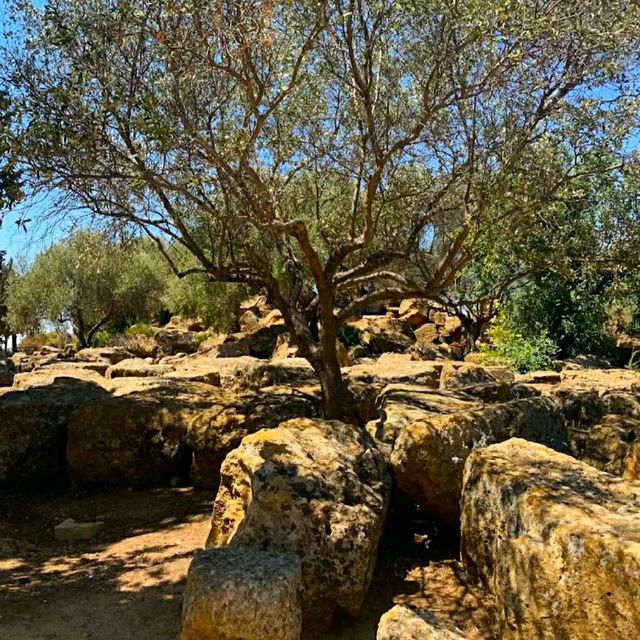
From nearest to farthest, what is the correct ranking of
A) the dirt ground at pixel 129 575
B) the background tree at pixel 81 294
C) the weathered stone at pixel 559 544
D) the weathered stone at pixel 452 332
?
the weathered stone at pixel 559 544, the dirt ground at pixel 129 575, the weathered stone at pixel 452 332, the background tree at pixel 81 294

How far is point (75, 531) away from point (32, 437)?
2092mm

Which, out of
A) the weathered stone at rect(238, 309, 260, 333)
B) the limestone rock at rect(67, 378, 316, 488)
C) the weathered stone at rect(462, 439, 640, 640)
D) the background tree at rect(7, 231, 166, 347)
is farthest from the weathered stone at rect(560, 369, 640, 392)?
the background tree at rect(7, 231, 166, 347)

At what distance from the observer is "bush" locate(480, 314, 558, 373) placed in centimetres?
2130

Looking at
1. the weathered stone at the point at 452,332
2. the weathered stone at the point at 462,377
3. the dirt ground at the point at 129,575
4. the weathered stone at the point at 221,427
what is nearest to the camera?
the dirt ground at the point at 129,575

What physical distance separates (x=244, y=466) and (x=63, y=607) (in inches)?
77.6

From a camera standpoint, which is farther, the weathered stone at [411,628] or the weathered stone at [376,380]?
the weathered stone at [376,380]

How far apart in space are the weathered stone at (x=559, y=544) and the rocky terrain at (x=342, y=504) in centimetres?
1

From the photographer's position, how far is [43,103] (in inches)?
317

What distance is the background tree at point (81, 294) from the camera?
39.7 m

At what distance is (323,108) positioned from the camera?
1009 cm

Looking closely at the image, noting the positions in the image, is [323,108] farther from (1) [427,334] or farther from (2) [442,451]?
(1) [427,334]

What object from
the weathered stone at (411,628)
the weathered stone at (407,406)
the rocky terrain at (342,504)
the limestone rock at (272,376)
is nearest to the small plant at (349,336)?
the limestone rock at (272,376)

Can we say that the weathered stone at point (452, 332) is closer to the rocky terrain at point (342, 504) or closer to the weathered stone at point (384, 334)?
the weathered stone at point (384, 334)

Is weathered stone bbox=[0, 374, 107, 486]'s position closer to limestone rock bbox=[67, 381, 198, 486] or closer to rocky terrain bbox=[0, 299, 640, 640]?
rocky terrain bbox=[0, 299, 640, 640]
